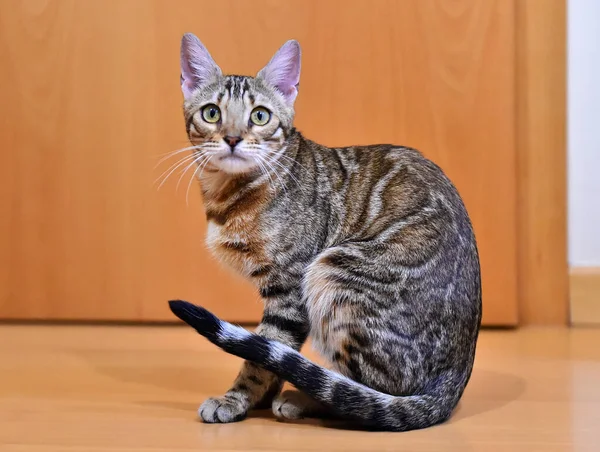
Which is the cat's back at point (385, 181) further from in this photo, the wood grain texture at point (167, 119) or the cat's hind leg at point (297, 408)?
the wood grain texture at point (167, 119)

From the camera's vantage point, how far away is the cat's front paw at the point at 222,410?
5.28ft

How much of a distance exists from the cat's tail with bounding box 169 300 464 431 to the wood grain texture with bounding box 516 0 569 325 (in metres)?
1.32

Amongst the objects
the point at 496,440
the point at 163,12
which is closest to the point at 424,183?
the point at 496,440

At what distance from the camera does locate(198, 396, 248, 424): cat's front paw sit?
1610 millimetres

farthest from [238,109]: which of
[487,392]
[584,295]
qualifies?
[584,295]

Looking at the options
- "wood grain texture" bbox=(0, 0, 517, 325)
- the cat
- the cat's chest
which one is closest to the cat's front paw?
the cat

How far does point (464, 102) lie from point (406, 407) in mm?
1378

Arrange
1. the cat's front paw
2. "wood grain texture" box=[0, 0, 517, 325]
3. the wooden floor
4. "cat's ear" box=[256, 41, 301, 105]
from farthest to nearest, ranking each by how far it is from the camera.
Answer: "wood grain texture" box=[0, 0, 517, 325]
"cat's ear" box=[256, 41, 301, 105]
the cat's front paw
the wooden floor

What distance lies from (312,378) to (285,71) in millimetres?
752

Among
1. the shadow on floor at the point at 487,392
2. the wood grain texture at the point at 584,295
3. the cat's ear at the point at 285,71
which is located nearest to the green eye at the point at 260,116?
the cat's ear at the point at 285,71

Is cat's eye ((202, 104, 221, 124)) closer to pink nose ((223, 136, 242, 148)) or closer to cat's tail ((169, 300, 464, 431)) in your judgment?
pink nose ((223, 136, 242, 148))

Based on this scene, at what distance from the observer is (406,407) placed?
5.01 feet

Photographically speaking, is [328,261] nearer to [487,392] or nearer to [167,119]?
[487,392]

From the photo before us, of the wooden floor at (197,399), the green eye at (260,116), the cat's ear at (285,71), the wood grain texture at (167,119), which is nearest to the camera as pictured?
the wooden floor at (197,399)
